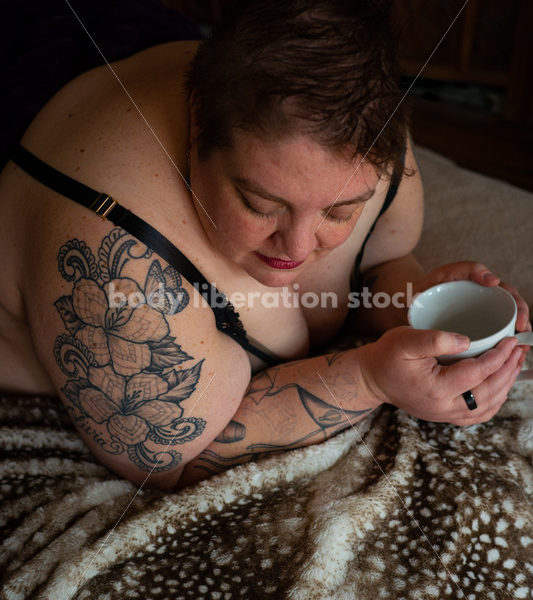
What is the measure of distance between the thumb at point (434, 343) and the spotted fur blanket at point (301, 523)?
0.14 m

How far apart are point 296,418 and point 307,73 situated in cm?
45

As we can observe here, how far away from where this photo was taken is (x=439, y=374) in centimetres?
72

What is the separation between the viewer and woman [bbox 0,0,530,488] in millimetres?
579

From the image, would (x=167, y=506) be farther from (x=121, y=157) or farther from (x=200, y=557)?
(x=121, y=157)

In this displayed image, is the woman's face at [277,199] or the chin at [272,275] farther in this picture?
the chin at [272,275]

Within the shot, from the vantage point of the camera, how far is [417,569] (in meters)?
0.64

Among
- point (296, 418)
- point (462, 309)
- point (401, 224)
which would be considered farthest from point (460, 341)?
point (401, 224)

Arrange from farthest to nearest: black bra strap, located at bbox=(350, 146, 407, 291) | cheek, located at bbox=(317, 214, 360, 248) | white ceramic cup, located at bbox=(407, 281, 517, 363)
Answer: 1. black bra strap, located at bbox=(350, 146, 407, 291)
2. white ceramic cup, located at bbox=(407, 281, 517, 363)
3. cheek, located at bbox=(317, 214, 360, 248)

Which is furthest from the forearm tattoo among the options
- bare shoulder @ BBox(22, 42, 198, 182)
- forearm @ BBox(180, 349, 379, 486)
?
bare shoulder @ BBox(22, 42, 198, 182)

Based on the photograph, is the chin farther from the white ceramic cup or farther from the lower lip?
the white ceramic cup

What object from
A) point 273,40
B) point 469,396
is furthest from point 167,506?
point 273,40

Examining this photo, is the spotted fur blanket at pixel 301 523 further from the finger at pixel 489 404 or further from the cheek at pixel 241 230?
the cheek at pixel 241 230

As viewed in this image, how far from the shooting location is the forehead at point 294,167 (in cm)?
58

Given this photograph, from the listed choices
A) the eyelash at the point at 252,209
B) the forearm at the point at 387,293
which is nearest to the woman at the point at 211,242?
the eyelash at the point at 252,209
